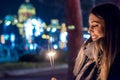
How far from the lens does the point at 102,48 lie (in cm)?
246

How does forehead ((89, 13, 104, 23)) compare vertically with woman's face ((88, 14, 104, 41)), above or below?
above

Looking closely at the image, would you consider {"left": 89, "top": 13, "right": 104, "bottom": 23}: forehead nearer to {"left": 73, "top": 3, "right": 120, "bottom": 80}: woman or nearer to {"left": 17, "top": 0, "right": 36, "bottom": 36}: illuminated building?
{"left": 73, "top": 3, "right": 120, "bottom": 80}: woman

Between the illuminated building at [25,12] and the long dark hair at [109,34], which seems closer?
the long dark hair at [109,34]

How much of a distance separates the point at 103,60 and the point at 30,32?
4360 centimetres

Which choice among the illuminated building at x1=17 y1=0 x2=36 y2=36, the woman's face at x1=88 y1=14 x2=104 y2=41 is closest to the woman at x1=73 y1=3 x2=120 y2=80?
the woman's face at x1=88 y1=14 x2=104 y2=41

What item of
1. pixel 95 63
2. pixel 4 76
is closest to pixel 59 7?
pixel 4 76

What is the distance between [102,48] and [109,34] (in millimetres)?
96

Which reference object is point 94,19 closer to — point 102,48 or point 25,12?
point 102,48

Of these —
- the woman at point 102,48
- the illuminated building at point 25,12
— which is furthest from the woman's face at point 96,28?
the illuminated building at point 25,12

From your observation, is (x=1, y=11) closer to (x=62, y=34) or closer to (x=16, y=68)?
(x=62, y=34)

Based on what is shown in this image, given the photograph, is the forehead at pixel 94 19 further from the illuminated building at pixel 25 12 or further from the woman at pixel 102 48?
the illuminated building at pixel 25 12

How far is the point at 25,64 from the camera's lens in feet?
85.9

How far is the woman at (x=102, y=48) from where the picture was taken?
2.42 meters

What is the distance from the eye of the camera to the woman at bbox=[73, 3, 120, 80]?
7.95 ft
